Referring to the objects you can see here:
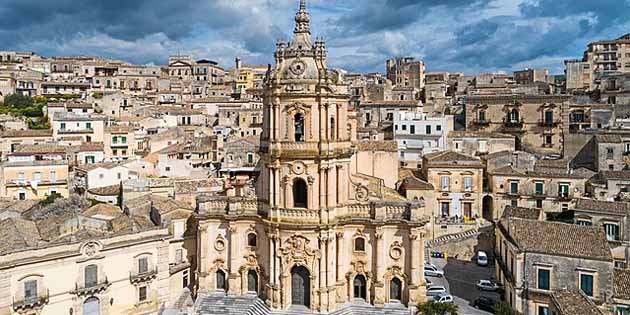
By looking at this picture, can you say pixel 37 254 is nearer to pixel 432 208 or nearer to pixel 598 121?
pixel 432 208

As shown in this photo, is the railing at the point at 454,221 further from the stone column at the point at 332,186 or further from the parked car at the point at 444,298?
the stone column at the point at 332,186

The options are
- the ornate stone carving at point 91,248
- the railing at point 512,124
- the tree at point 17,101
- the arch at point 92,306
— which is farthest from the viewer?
the tree at point 17,101

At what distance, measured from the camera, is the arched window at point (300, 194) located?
3416cm

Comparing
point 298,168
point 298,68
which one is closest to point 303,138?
point 298,168

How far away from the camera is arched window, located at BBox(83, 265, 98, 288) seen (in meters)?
31.4

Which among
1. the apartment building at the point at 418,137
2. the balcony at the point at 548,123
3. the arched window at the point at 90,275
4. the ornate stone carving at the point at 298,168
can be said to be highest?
the balcony at the point at 548,123

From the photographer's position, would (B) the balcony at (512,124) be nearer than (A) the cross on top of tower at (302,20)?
No

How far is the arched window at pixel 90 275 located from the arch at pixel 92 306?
0.80 meters

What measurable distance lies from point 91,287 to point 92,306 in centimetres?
121

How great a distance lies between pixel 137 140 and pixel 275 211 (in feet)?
108

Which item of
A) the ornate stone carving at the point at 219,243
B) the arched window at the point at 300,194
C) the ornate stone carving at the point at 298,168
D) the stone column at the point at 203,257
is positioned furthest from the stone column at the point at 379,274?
the stone column at the point at 203,257

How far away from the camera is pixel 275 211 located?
34.0 metres

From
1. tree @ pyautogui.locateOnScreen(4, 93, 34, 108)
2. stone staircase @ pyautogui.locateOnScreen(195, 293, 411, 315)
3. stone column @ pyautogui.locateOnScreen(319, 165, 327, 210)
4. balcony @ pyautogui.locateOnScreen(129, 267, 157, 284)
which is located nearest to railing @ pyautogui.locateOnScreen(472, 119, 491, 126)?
stone staircase @ pyautogui.locateOnScreen(195, 293, 411, 315)

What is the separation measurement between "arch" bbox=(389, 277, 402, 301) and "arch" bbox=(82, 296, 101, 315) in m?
17.2
